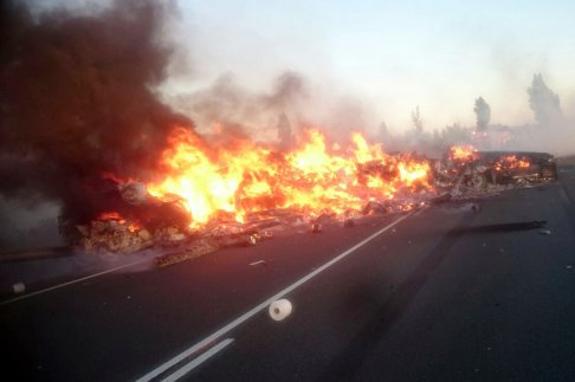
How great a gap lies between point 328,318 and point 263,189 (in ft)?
62.2

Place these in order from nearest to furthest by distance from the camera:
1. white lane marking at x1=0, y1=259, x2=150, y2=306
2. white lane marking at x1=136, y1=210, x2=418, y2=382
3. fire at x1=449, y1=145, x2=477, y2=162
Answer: white lane marking at x1=136, y1=210, x2=418, y2=382 → white lane marking at x1=0, y1=259, x2=150, y2=306 → fire at x1=449, y1=145, x2=477, y2=162

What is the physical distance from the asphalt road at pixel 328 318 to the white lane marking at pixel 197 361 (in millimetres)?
24

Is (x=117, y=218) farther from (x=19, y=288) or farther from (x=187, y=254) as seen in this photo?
(x=19, y=288)

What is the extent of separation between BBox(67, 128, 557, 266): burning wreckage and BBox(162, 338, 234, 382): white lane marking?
24.1 ft

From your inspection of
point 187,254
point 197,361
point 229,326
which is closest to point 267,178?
point 187,254

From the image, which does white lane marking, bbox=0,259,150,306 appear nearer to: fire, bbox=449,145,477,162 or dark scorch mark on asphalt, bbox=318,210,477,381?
dark scorch mark on asphalt, bbox=318,210,477,381

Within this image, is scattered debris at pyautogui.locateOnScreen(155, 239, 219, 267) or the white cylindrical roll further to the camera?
scattered debris at pyautogui.locateOnScreen(155, 239, 219, 267)

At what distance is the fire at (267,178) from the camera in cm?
2236

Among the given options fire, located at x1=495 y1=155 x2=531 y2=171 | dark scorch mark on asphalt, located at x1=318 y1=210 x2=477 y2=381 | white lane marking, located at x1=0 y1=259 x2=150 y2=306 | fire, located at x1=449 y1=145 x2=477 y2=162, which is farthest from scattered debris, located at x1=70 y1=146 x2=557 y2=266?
dark scorch mark on asphalt, located at x1=318 y1=210 x2=477 y2=381

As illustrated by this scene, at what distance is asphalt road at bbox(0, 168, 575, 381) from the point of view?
13.9ft

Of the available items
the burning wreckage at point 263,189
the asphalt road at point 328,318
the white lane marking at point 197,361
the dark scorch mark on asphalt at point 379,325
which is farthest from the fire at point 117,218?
the white lane marking at point 197,361

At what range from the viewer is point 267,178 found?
81.6ft

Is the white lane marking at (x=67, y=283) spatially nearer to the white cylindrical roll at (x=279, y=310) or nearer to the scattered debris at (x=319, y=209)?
the scattered debris at (x=319, y=209)

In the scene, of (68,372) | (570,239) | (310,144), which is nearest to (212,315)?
(68,372)
